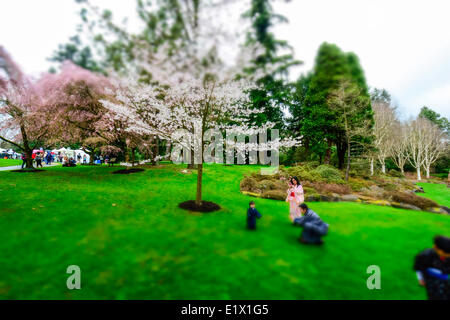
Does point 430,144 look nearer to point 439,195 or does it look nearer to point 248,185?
point 439,195

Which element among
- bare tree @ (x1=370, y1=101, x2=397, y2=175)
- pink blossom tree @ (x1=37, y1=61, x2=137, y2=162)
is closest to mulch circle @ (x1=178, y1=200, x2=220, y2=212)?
pink blossom tree @ (x1=37, y1=61, x2=137, y2=162)

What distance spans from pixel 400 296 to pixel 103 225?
26.9 feet

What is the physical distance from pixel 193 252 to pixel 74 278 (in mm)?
2655

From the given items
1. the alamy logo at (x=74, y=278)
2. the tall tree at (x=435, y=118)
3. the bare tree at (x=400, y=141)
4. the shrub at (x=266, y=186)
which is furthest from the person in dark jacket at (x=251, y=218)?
the tall tree at (x=435, y=118)

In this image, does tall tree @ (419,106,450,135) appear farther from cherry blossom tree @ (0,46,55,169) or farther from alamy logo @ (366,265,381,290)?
cherry blossom tree @ (0,46,55,169)

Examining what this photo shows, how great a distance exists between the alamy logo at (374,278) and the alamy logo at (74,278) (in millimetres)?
6220

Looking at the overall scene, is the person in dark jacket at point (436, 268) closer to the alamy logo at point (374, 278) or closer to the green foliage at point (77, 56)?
the alamy logo at point (374, 278)

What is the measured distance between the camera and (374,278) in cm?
451

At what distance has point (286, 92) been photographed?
30.0m

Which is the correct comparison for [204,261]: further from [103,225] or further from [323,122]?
[323,122]

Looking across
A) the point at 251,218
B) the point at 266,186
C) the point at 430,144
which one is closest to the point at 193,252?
the point at 251,218

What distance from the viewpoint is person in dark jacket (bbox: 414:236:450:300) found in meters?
3.20

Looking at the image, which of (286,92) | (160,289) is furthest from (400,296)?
(286,92)
